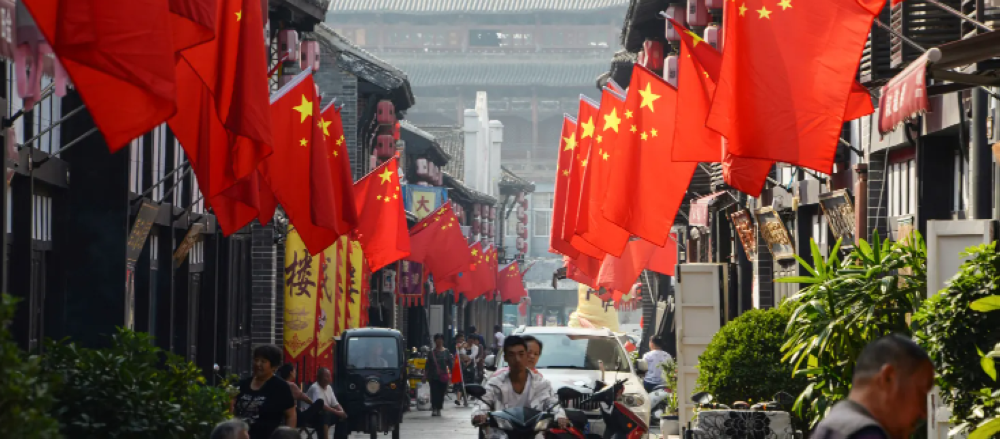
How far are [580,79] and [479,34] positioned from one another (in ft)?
24.9

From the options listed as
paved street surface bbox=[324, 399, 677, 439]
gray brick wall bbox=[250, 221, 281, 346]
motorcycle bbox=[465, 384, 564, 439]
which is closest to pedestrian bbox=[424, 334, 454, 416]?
paved street surface bbox=[324, 399, 677, 439]

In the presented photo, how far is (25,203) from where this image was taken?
1364cm

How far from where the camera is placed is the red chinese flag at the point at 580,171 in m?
22.9

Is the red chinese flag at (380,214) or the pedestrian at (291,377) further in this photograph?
the red chinese flag at (380,214)

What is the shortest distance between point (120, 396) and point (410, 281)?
37343mm

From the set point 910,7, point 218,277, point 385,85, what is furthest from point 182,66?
point 385,85

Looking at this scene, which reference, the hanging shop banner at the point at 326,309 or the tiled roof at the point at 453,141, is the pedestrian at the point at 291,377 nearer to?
the hanging shop banner at the point at 326,309

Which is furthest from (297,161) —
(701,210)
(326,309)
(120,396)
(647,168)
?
(701,210)

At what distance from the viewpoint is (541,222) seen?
290 ft

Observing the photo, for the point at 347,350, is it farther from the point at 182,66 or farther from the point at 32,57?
the point at 32,57

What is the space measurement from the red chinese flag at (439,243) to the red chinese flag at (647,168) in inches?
710

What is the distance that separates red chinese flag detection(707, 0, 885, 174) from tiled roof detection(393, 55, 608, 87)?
7279cm

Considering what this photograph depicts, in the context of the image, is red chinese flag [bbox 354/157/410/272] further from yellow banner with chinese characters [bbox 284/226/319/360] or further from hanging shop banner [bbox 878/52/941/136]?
hanging shop banner [bbox 878/52/941/136]

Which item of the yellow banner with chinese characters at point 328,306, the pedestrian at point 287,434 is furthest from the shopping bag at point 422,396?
the pedestrian at point 287,434
